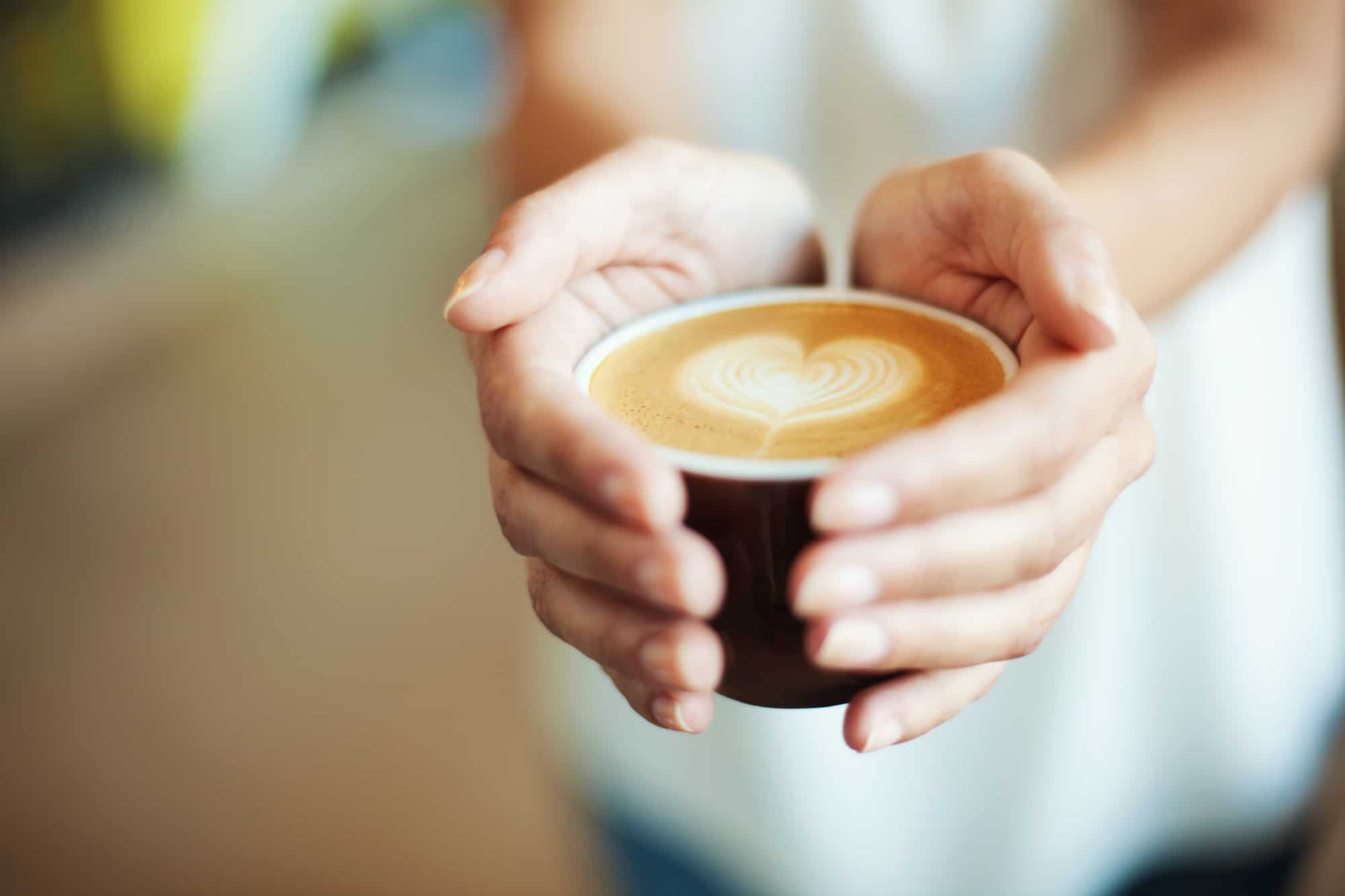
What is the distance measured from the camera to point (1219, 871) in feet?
3.70

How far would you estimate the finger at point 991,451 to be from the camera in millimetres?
483

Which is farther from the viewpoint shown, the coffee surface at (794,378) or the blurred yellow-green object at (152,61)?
the blurred yellow-green object at (152,61)

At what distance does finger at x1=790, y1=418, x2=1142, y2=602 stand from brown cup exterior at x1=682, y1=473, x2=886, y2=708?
0.08ft

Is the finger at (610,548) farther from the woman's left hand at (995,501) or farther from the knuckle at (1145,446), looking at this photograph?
the knuckle at (1145,446)

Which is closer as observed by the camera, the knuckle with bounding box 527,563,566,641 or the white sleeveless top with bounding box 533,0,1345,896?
the knuckle with bounding box 527,563,566,641

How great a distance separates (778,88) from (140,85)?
2.39 metres

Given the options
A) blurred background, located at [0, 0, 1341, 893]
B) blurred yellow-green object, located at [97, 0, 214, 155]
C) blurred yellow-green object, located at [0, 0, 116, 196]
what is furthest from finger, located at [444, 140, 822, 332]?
blurred yellow-green object, located at [97, 0, 214, 155]

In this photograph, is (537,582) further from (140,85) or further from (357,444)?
(140,85)

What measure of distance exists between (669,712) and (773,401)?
0.21 meters

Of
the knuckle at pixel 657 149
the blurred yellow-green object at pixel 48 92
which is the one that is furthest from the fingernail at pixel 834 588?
the blurred yellow-green object at pixel 48 92

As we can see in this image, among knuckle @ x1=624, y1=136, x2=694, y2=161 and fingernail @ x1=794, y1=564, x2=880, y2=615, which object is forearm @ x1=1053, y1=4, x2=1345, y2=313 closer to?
knuckle @ x1=624, y1=136, x2=694, y2=161

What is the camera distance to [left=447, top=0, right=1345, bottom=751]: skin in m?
0.50

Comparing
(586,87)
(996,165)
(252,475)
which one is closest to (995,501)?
(996,165)

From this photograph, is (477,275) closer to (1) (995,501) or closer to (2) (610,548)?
(2) (610,548)
